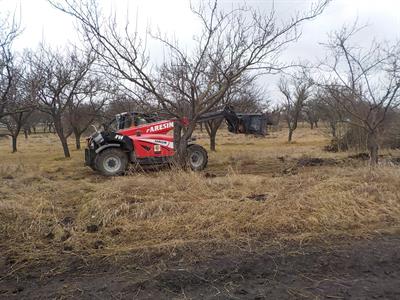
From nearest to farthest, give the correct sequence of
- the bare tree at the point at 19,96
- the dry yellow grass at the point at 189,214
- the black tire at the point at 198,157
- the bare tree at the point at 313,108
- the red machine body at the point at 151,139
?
the dry yellow grass at the point at 189,214 < the bare tree at the point at 19,96 < the red machine body at the point at 151,139 < the black tire at the point at 198,157 < the bare tree at the point at 313,108

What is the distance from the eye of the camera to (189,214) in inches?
253

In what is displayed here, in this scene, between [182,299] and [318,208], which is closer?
[182,299]

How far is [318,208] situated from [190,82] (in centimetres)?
531

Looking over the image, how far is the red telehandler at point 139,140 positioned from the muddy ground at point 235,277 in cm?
898

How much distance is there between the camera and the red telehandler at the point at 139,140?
13.9 metres

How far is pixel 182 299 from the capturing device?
3865mm

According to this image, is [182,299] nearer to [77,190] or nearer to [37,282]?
[37,282]

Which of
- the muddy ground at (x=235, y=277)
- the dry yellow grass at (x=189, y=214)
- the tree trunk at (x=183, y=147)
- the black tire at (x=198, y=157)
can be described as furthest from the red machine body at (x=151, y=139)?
the muddy ground at (x=235, y=277)

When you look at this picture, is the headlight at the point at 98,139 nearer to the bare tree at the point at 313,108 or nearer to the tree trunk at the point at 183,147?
the tree trunk at the point at 183,147

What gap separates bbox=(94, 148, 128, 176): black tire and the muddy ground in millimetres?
8928

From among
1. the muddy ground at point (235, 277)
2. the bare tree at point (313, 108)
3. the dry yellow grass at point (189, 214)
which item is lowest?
the muddy ground at point (235, 277)

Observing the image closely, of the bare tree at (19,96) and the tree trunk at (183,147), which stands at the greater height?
the bare tree at (19,96)

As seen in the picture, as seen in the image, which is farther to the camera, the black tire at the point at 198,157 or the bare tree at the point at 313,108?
the bare tree at the point at 313,108

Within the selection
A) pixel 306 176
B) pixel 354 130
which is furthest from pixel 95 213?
pixel 354 130
